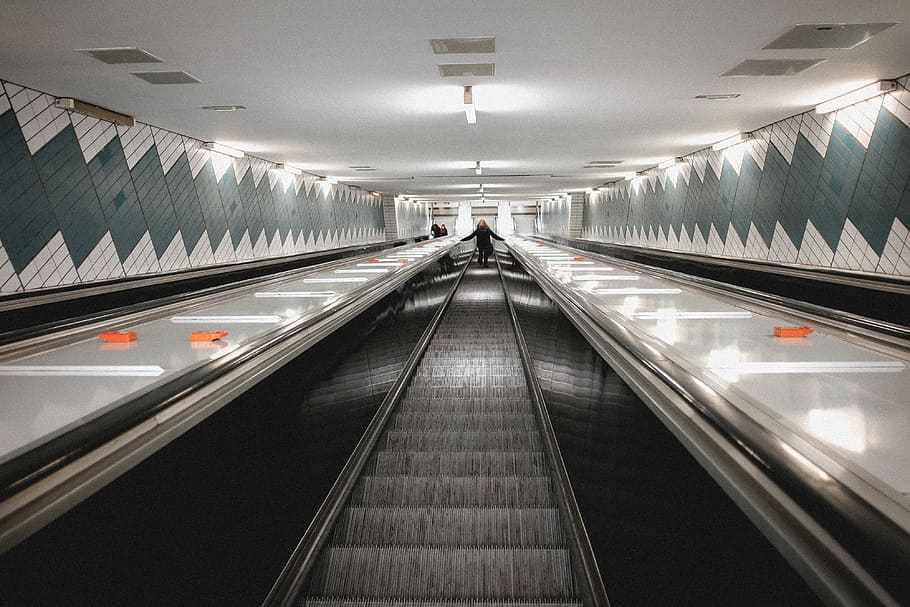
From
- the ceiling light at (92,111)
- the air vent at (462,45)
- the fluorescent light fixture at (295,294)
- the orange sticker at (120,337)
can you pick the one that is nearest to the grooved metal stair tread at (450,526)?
the orange sticker at (120,337)

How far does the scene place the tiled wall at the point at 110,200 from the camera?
6996mm

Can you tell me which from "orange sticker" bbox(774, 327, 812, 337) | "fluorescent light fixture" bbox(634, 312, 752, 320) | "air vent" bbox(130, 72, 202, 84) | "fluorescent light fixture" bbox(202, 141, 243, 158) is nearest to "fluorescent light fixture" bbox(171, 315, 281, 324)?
"fluorescent light fixture" bbox(634, 312, 752, 320)

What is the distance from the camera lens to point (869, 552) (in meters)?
0.76

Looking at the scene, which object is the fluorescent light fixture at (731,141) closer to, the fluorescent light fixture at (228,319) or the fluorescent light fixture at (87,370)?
the fluorescent light fixture at (228,319)

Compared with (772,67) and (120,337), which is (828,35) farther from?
(120,337)

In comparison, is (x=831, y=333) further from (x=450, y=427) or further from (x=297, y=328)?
(x=450, y=427)

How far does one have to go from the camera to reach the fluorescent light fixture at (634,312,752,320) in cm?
310

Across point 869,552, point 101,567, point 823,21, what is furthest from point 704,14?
point 101,567

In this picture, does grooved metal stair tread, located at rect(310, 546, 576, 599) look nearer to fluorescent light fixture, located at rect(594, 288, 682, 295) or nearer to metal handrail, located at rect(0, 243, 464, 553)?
metal handrail, located at rect(0, 243, 464, 553)

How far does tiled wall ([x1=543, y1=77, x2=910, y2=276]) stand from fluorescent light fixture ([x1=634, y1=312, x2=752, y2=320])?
6.18m

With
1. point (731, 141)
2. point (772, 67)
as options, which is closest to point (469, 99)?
point (772, 67)

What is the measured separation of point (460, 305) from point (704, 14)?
7.74m

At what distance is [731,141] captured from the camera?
1210 centimetres

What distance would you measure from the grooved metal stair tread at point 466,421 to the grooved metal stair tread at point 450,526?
5.02 feet
